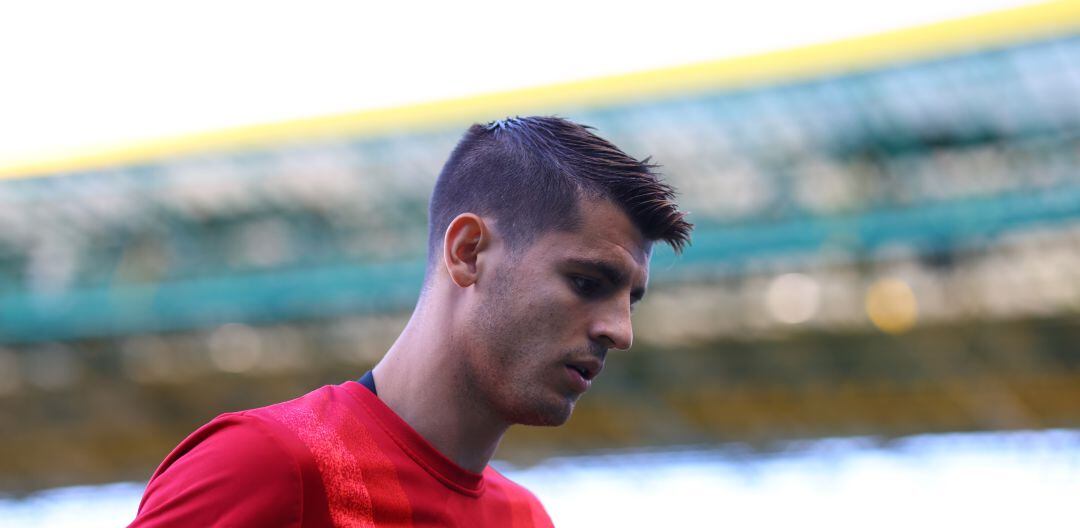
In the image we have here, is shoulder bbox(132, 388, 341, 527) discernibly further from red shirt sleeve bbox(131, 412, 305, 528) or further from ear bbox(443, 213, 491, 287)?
ear bbox(443, 213, 491, 287)

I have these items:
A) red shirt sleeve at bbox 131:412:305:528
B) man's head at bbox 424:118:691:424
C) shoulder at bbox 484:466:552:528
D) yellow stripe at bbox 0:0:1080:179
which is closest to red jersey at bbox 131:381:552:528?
red shirt sleeve at bbox 131:412:305:528

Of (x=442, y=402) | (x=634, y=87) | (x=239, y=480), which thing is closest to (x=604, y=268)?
(x=442, y=402)

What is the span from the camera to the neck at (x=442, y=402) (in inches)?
128

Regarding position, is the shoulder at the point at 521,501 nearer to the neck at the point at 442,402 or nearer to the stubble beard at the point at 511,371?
the neck at the point at 442,402

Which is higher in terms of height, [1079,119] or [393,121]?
[1079,119]

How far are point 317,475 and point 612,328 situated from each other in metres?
0.73

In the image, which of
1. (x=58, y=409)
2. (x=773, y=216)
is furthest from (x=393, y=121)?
(x=58, y=409)

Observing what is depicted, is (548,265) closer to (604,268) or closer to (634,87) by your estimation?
(604,268)

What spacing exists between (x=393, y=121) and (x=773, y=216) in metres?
5.05

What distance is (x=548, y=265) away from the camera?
127 inches

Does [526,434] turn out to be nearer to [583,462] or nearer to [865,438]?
[583,462]

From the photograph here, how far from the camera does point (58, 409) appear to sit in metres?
26.2

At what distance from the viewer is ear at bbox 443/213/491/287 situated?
3338mm

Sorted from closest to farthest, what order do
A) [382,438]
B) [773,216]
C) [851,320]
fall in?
1. [382,438]
2. [773,216]
3. [851,320]
